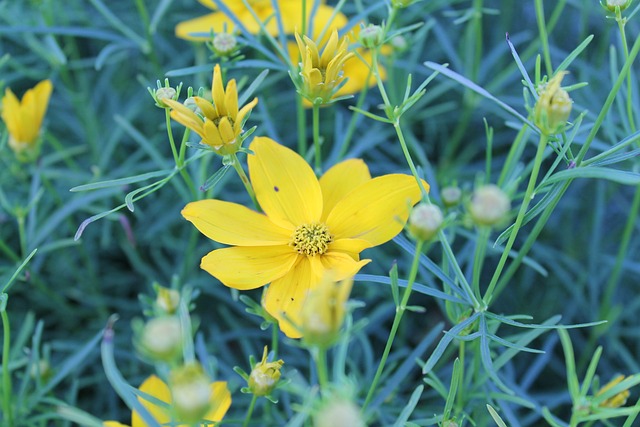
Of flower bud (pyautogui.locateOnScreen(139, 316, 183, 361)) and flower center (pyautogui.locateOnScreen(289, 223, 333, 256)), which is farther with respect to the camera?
flower center (pyautogui.locateOnScreen(289, 223, 333, 256))

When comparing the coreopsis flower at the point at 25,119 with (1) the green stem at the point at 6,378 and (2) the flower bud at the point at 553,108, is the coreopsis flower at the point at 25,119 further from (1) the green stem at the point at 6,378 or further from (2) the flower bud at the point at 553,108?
(2) the flower bud at the point at 553,108

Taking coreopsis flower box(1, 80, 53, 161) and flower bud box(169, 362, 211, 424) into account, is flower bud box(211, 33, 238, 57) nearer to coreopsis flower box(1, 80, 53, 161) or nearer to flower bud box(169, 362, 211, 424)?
coreopsis flower box(1, 80, 53, 161)

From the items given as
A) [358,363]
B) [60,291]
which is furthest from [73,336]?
[358,363]

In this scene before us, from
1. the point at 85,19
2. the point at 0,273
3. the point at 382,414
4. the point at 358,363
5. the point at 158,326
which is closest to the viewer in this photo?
the point at 158,326

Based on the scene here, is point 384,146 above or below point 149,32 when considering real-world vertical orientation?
below

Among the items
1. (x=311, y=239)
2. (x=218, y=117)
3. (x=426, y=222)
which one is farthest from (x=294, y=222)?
(x=426, y=222)

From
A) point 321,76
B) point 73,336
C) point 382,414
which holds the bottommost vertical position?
point 73,336

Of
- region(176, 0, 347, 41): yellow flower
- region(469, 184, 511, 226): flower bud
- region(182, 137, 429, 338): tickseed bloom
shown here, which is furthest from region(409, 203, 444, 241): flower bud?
region(176, 0, 347, 41): yellow flower

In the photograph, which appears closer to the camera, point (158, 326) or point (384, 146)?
point (158, 326)

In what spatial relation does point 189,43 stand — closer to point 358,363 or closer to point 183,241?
point 183,241
